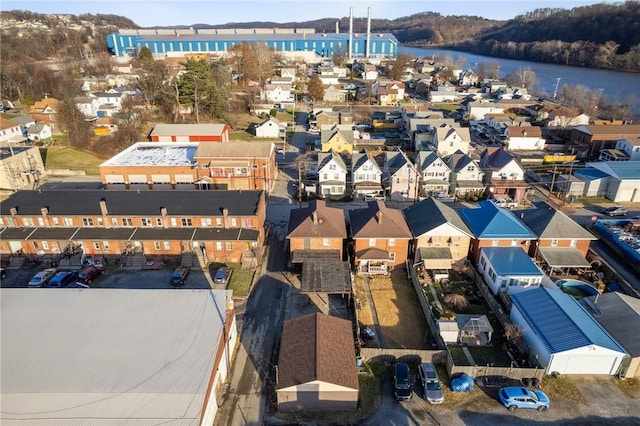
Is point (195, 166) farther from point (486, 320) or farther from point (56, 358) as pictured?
point (486, 320)

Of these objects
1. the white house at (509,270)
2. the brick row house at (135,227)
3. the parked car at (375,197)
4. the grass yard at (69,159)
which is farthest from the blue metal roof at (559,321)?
the grass yard at (69,159)

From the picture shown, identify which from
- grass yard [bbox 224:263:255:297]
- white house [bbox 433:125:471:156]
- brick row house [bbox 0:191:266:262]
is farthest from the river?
grass yard [bbox 224:263:255:297]

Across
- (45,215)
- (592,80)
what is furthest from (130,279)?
(592,80)

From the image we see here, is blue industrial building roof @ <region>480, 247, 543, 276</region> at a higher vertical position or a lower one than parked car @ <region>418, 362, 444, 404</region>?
higher

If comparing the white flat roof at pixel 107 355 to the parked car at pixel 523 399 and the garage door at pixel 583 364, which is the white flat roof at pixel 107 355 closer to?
the parked car at pixel 523 399

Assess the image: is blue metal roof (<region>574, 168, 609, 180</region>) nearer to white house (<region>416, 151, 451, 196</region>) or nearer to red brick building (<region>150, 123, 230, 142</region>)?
white house (<region>416, 151, 451, 196</region>)
